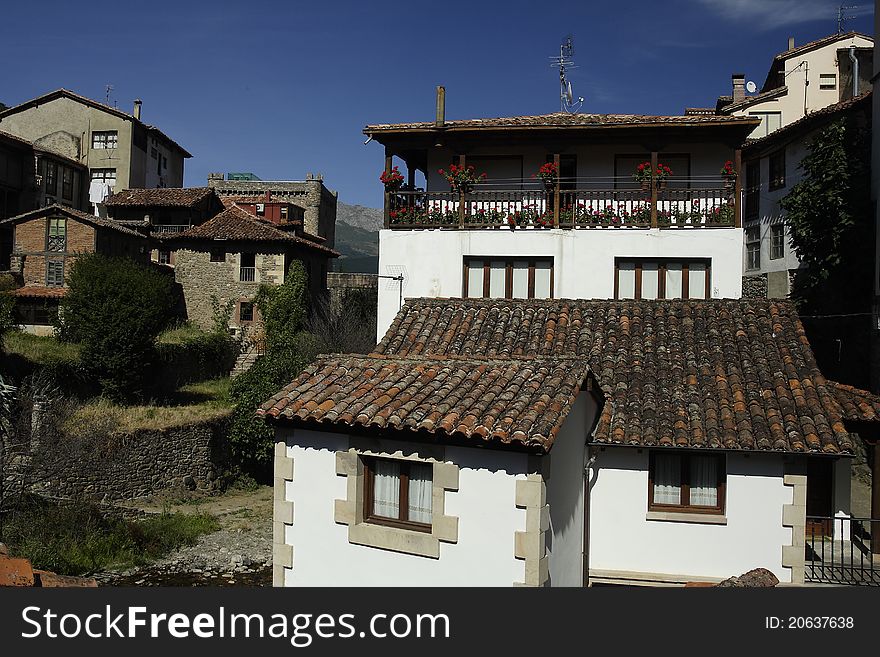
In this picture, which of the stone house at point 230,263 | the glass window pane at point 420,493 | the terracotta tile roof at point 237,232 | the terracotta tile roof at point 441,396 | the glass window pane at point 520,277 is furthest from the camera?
the stone house at point 230,263

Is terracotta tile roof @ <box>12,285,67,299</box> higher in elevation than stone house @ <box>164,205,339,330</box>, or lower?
lower

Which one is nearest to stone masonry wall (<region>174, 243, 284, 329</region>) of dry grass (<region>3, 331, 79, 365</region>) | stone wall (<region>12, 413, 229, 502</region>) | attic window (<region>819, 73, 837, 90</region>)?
dry grass (<region>3, 331, 79, 365</region>)

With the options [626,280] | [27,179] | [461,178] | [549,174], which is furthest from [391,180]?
[27,179]

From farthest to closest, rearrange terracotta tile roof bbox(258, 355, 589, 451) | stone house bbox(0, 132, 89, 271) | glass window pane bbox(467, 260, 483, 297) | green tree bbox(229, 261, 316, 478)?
stone house bbox(0, 132, 89, 271), green tree bbox(229, 261, 316, 478), glass window pane bbox(467, 260, 483, 297), terracotta tile roof bbox(258, 355, 589, 451)

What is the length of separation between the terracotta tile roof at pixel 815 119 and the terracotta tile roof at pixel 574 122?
8848 mm

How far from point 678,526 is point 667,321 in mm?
4854

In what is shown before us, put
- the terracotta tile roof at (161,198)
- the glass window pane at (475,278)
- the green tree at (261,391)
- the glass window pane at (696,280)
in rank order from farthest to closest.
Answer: the terracotta tile roof at (161,198), the green tree at (261,391), the glass window pane at (475,278), the glass window pane at (696,280)

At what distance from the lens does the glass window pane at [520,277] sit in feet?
72.0

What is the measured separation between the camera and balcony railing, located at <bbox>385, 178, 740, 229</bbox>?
2127 cm

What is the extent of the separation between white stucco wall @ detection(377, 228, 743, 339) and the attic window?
23.9m

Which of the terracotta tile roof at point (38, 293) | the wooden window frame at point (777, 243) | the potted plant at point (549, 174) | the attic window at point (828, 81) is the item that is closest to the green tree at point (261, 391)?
the terracotta tile roof at point (38, 293)

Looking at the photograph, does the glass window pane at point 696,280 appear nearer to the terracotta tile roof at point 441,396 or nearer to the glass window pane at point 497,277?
the glass window pane at point 497,277

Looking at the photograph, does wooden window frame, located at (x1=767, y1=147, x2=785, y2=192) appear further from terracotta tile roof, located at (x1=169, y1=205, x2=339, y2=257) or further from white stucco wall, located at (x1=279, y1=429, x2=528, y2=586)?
white stucco wall, located at (x1=279, y1=429, x2=528, y2=586)

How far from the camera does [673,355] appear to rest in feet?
46.7
